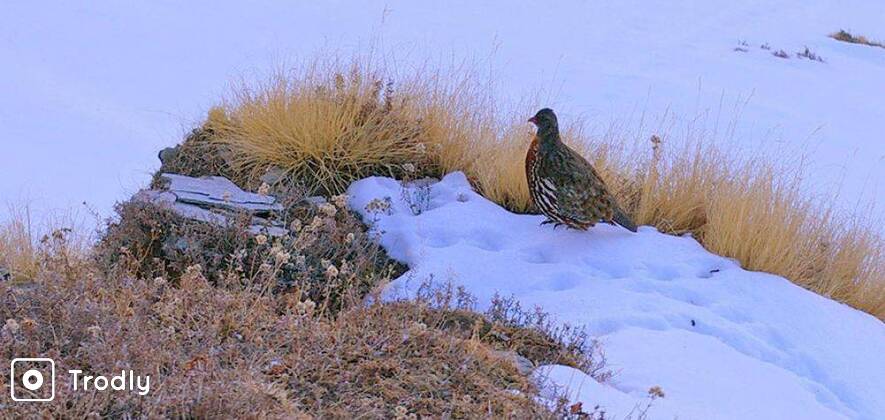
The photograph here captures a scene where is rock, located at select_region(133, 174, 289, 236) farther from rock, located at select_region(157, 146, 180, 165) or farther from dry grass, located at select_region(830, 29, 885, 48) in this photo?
dry grass, located at select_region(830, 29, 885, 48)

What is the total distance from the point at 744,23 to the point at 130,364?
66.4 ft

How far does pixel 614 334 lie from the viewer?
4.71 m

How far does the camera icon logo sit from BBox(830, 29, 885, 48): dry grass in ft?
63.4

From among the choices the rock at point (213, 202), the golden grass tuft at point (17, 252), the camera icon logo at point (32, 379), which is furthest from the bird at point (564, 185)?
the camera icon logo at point (32, 379)

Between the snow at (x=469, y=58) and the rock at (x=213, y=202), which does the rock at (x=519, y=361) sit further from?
the snow at (x=469, y=58)

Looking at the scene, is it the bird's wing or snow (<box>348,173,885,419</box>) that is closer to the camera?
snow (<box>348,173,885,419</box>)

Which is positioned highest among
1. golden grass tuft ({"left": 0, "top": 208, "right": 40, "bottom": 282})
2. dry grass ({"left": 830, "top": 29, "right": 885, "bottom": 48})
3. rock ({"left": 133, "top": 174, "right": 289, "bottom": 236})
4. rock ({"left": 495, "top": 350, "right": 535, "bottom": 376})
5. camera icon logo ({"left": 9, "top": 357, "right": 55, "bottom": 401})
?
dry grass ({"left": 830, "top": 29, "right": 885, "bottom": 48})

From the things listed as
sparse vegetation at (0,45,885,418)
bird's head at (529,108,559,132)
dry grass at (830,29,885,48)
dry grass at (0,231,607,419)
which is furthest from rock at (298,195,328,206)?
dry grass at (830,29,885,48)

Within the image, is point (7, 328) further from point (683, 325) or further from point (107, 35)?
point (107, 35)

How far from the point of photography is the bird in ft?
19.2

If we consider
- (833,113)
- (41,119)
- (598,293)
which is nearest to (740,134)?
(833,113)

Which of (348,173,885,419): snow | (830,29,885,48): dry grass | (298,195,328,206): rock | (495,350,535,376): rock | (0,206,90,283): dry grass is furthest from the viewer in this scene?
(830,29,885,48): dry grass

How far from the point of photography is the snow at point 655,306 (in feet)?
13.9

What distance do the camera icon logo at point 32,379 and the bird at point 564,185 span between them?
10.8 feet
